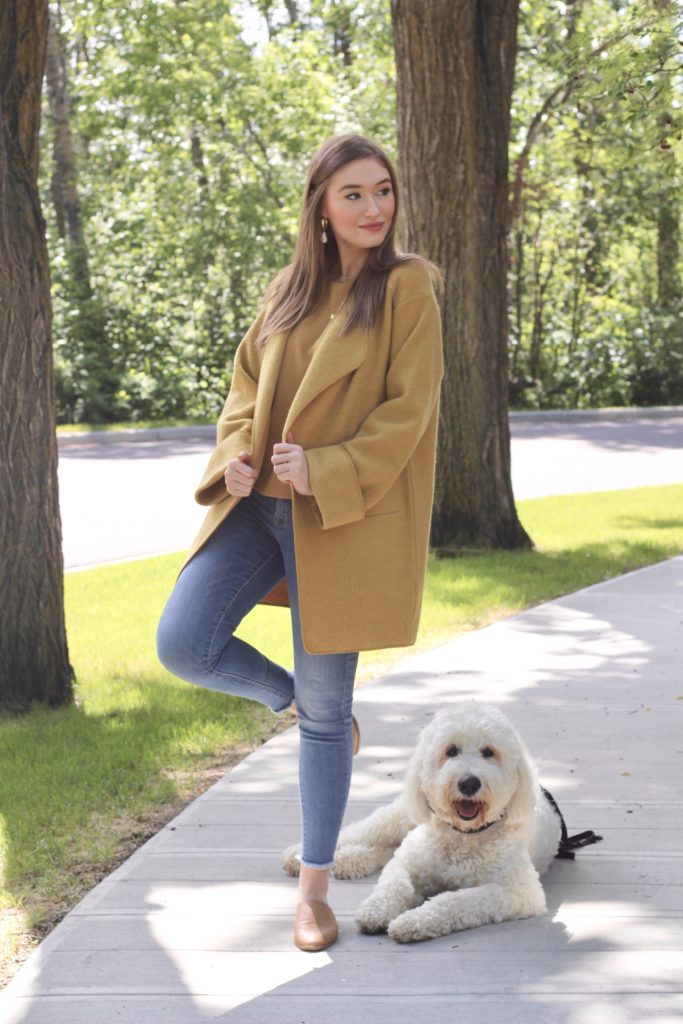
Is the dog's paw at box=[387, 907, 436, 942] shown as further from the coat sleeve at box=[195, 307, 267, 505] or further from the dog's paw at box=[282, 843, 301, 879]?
the coat sleeve at box=[195, 307, 267, 505]

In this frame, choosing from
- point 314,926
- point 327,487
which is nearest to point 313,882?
→ point 314,926

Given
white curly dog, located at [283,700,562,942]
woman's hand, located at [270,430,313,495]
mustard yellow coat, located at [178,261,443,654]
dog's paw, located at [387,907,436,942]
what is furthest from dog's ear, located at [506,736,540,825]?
woman's hand, located at [270,430,313,495]

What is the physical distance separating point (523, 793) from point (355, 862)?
70 cm

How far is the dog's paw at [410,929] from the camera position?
355 centimetres

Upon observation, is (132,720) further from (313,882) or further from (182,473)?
(182,473)

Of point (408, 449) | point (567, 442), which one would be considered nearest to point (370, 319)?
point (408, 449)

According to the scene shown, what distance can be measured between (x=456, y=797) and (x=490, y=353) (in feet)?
21.7

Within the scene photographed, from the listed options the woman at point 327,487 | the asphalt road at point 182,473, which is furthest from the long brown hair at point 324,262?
the asphalt road at point 182,473

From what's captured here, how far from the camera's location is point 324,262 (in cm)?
366

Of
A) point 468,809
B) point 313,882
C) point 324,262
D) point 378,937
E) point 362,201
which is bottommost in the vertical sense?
point 378,937

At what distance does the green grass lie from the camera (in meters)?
4.38

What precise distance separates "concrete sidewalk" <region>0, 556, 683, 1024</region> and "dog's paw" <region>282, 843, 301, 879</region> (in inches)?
1.7

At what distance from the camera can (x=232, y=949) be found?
11.6 feet

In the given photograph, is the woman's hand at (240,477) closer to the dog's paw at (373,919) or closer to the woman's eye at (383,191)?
the woman's eye at (383,191)
